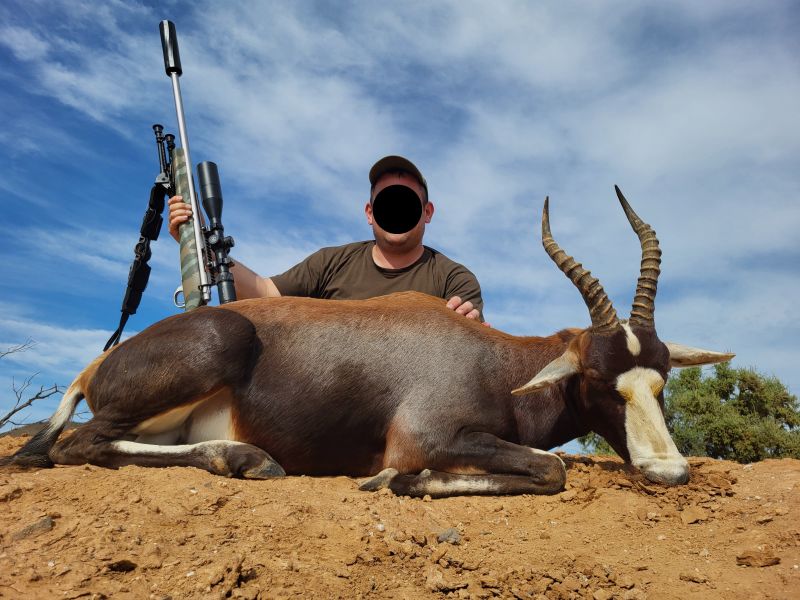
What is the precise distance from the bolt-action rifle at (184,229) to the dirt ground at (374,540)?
3169mm

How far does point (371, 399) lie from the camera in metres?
5.63

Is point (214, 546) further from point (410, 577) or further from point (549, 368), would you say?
point (549, 368)

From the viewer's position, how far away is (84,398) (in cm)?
610

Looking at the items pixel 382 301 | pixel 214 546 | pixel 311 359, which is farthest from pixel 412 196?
pixel 214 546

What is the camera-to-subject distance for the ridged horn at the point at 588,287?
5734 mm

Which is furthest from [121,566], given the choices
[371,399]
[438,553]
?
[371,399]

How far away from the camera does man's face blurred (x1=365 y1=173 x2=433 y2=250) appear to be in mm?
8812

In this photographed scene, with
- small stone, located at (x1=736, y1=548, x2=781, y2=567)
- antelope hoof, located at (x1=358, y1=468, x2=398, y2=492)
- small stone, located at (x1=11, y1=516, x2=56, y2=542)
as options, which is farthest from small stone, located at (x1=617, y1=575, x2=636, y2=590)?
small stone, located at (x1=11, y1=516, x2=56, y2=542)

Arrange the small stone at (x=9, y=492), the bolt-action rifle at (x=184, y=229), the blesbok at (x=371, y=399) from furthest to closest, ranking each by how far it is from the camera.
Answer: the bolt-action rifle at (x=184, y=229) → the blesbok at (x=371, y=399) → the small stone at (x=9, y=492)

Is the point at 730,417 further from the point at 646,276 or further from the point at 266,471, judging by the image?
the point at 266,471

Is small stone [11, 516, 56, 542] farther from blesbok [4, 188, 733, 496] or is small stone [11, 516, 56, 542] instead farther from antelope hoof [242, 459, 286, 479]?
antelope hoof [242, 459, 286, 479]

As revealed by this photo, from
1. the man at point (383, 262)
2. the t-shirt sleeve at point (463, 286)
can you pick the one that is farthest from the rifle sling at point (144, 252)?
the t-shirt sleeve at point (463, 286)

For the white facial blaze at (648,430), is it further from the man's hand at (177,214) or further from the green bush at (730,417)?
the green bush at (730,417)

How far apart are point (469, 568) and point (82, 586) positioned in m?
2.00
